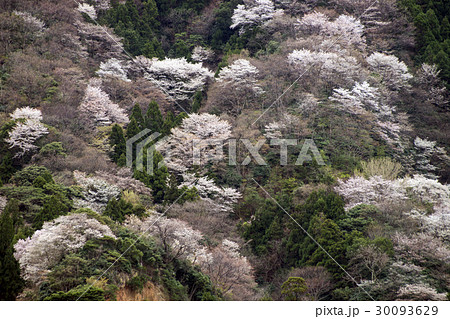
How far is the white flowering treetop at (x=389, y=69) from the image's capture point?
4272cm

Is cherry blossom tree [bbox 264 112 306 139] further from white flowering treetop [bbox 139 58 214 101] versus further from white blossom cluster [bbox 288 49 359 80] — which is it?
white flowering treetop [bbox 139 58 214 101]

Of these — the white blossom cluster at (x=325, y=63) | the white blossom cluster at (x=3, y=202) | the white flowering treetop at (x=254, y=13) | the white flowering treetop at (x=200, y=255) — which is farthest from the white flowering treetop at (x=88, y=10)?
the white flowering treetop at (x=200, y=255)

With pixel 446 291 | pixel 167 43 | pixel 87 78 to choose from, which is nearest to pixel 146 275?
pixel 446 291

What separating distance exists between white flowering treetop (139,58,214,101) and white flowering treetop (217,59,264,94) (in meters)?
5.59

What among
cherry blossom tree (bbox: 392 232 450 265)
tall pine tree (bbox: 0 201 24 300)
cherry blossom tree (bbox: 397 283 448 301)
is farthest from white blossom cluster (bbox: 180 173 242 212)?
tall pine tree (bbox: 0 201 24 300)

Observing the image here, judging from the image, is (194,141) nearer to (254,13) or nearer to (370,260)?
(370,260)

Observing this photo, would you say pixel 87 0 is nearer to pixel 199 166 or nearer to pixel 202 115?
pixel 202 115

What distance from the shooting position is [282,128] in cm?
3575

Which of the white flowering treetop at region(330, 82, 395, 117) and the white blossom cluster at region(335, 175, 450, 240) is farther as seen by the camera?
the white flowering treetop at region(330, 82, 395, 117)

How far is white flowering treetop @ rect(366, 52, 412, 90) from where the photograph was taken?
42.7 m

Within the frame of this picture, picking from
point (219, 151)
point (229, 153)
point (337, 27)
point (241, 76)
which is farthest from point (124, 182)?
point (337, 27)

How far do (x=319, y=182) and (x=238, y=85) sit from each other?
1141 centimetres

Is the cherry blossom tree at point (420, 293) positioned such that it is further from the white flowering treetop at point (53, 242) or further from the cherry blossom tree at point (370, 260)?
the white flowering treetop at point (53, 242)

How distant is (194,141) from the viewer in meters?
35.2
